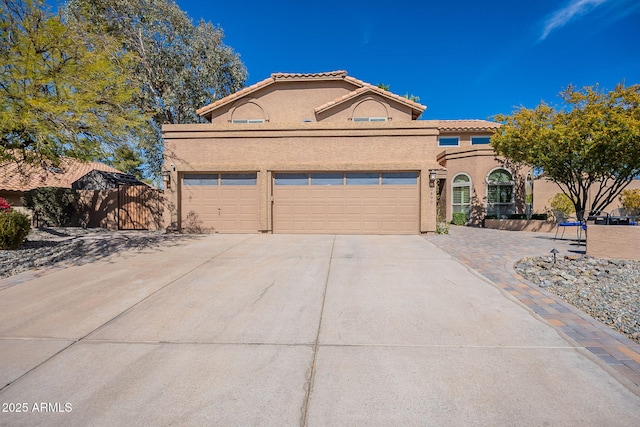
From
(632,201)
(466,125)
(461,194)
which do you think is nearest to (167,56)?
(461,194)

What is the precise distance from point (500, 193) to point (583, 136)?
5.86 m

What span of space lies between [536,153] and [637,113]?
3.34 m

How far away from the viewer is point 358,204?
12.2 m

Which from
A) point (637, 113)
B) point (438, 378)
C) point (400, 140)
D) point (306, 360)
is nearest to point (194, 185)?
point (400, 140)

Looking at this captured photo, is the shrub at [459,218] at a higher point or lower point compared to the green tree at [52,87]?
lower

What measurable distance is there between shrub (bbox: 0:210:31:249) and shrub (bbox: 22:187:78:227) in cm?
746

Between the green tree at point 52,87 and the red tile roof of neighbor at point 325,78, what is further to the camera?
the red tile roof of neighbor at point 325,78

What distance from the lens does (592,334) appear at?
358 centimetres

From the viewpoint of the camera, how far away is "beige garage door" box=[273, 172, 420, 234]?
40.0ft

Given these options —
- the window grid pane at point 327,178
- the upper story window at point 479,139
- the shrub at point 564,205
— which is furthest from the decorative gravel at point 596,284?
the upper story window at point 479,139

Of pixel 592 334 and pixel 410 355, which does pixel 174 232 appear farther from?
pixel 592 334

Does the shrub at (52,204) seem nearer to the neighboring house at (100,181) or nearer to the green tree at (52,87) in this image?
the neighboring house at (100,181)

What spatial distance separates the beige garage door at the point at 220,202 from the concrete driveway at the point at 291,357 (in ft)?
22.7

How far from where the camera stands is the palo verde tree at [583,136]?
11.5 meters
